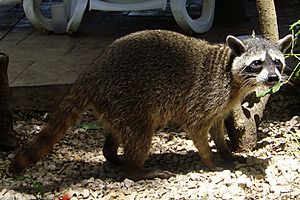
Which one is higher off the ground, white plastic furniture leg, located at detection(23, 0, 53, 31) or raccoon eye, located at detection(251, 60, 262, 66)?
raccoon eye, located at detection(251, 60, 262, 66)

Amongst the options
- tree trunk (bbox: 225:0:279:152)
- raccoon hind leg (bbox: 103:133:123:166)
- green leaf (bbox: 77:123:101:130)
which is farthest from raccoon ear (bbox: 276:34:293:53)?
green leaf (bbox: 77:123:101:130)

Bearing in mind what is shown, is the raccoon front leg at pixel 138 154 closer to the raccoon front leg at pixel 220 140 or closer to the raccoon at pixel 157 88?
the raccoon at pixel 157 88

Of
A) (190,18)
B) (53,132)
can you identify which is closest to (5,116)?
(53,132)

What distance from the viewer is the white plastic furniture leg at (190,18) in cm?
647

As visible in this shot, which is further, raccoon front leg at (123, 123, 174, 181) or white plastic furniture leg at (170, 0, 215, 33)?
white plastic furniture leg at (170, 0, 215, 33)

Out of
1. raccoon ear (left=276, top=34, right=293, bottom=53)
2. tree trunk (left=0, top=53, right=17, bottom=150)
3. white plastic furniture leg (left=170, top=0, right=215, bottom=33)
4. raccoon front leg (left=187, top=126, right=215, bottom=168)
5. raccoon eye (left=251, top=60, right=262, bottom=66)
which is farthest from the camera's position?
white plastic furniture leg (left=170, top=0, right=215, bottom=33)

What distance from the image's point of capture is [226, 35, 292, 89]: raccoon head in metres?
A: 4.10

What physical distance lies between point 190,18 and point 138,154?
269cm

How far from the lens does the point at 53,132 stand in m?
4.26

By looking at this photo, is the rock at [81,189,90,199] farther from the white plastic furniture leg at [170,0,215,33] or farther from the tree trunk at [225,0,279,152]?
the white plastic furniture leg at [170,0,215,33]

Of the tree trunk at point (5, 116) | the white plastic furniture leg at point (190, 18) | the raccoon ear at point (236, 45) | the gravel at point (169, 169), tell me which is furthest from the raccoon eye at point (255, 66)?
the white plastic furniture leg at point (190, 18)

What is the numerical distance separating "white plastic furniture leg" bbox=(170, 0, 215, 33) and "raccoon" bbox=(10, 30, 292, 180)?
202 cm

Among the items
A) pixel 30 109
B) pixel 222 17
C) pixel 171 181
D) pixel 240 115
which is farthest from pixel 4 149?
pixel 222 17

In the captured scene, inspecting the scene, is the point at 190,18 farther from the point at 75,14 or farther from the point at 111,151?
the point at 111,151
